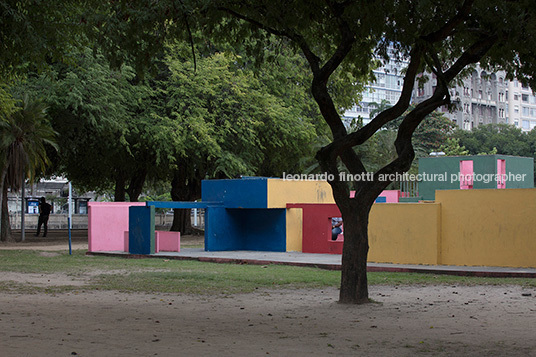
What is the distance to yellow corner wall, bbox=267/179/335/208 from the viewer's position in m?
26.8

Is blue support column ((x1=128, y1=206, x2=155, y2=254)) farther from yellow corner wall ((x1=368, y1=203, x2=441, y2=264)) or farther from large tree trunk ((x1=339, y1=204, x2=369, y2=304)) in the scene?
large tree trunk ((x1=339, y1=204, x2=369, y2=304))

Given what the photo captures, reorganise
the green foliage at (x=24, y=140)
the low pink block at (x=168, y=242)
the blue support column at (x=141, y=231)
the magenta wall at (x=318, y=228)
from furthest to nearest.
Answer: the green foliage at (x=24, y=140) → the low pink block at (x=168, y=242) → the magenta wall at (x=318, y=228) → the blue support column at (x=141, y=231)

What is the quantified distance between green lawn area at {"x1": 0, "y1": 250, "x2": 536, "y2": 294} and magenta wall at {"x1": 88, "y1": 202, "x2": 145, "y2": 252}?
4.46m

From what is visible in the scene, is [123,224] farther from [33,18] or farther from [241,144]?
[33,18]

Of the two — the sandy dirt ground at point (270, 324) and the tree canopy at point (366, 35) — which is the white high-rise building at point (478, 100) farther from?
the sandy dirt ground at point (270, 324)

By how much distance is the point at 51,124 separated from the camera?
3075cm

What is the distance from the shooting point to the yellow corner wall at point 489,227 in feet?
61.0

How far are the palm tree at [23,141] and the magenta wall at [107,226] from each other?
3916 millimetres

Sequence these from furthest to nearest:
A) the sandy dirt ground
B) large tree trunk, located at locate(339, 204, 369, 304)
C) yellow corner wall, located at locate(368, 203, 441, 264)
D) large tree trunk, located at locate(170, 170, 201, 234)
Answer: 1. large tree trunk, located at locate(170, 170, 201, 234)
2. yellow corner wall, located at locate(368, 203, 441, 264)
3. large tree trunk, located at locate(339, 204, 369, 304)
4. the sandy dirt ground

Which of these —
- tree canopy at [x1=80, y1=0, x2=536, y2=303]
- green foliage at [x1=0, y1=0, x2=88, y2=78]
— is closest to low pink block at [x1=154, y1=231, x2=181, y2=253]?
green foliage at [x1=0, y1=0, x2=88, y2=78]

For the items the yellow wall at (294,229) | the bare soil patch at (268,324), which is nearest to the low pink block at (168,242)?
the yellow wall at (294,229)

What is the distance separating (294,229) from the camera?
A: 27.5 m

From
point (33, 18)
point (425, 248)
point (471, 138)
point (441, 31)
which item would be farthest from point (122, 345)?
point (471, 138)

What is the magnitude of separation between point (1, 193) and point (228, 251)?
10.5 meters
